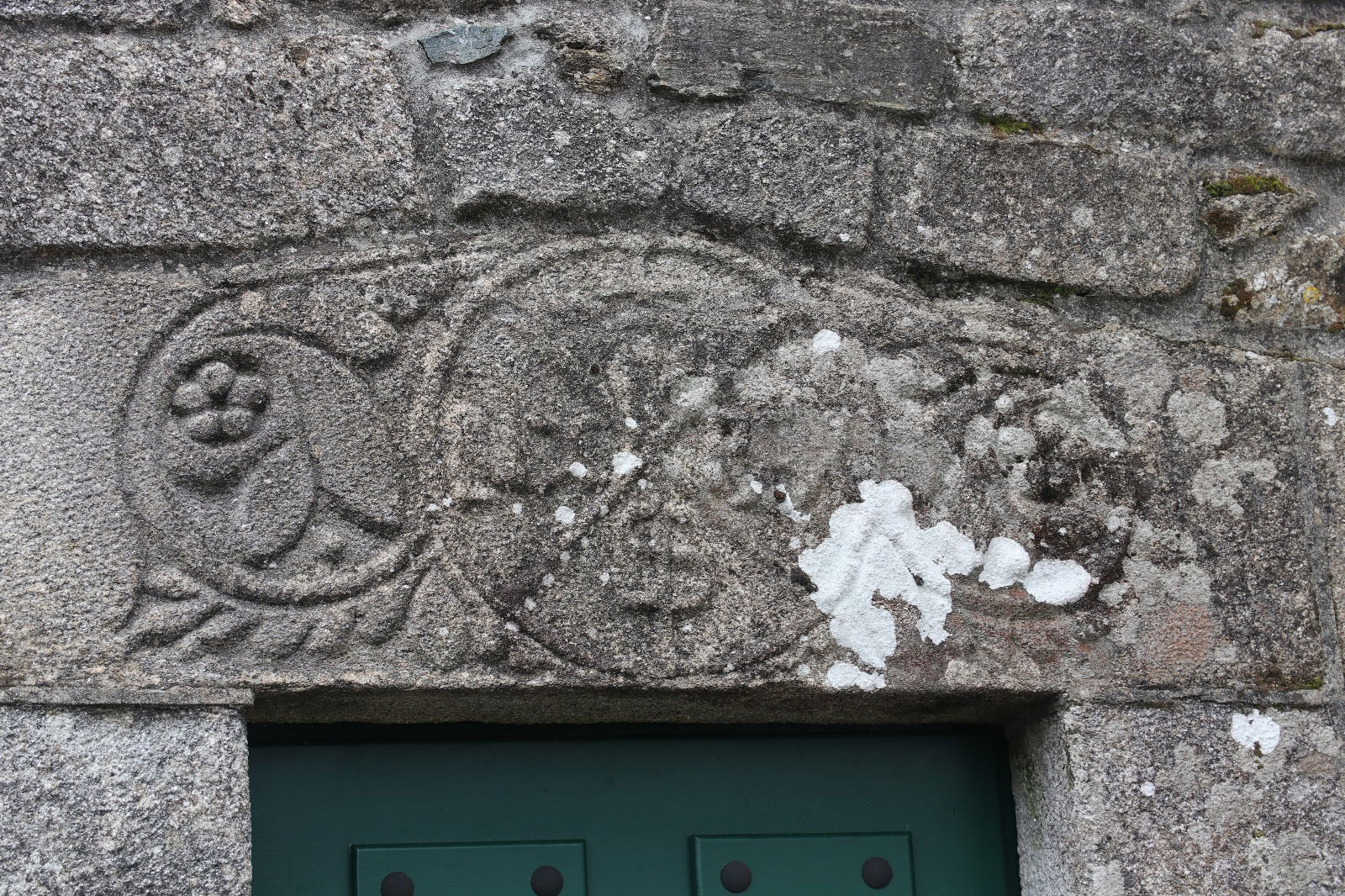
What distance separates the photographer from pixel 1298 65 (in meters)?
1.84

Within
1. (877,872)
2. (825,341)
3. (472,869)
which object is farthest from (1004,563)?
(472,869)

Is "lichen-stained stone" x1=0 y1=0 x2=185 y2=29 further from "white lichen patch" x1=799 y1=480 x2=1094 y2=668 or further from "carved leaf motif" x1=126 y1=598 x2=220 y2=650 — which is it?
"white lichen patch" x1=799 y1=480 x2=1094 y2=668

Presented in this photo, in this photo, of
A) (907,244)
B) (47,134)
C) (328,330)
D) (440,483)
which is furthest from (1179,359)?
(47,134)

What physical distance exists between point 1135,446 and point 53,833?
1470 millimetres

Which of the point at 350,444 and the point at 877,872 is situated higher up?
the point at 350,444

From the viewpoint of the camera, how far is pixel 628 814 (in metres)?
1.67

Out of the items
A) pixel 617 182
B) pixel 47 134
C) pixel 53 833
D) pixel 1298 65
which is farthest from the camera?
pixel 1298 65

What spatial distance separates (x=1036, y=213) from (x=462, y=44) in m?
0.87

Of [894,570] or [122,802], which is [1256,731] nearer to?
[894,570]

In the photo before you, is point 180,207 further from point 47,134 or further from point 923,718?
point 923,718

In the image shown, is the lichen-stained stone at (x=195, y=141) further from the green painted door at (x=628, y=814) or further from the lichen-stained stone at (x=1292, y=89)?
the lichen-stained stone at (x=1292, y=89)

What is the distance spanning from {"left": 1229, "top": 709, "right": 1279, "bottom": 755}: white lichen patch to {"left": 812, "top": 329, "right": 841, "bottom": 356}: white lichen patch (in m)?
0.75

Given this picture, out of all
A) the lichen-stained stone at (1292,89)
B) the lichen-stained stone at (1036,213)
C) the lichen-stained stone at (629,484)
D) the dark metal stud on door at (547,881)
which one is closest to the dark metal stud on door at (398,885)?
the dark metal stud on door at (547,881)

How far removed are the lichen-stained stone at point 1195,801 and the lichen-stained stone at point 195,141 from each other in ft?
3.93
